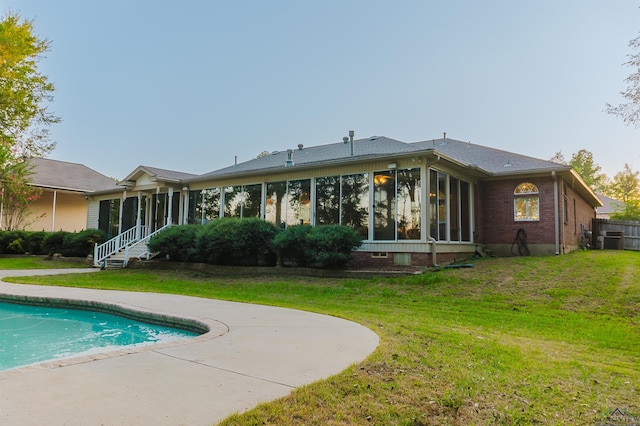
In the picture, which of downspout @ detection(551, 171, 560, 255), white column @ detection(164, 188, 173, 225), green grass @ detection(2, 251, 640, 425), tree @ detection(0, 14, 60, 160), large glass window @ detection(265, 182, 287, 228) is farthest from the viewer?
white column @ detection(164, 188, 173, 225)

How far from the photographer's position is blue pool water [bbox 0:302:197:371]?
17.9 feet

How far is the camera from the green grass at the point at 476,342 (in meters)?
2.68

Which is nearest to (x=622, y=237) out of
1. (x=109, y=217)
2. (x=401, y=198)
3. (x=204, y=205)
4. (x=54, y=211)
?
(x=401, y=198)

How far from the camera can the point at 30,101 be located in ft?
55.8

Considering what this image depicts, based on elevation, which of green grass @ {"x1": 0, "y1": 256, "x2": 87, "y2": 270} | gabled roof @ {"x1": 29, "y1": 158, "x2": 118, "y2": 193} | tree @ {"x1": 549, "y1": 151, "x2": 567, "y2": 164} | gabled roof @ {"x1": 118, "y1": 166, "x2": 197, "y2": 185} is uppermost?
tree @ {"x1": 549, "y1": 151, "x2": 567, "y2": 164}

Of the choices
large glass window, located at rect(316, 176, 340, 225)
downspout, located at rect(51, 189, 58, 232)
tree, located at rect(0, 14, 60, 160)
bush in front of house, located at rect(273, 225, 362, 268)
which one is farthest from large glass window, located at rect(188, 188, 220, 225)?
downspout, located at rect(51, 189, 58, 232)

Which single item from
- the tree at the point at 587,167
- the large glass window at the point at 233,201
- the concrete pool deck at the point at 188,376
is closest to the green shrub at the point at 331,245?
the large glass window at the point at 233,201

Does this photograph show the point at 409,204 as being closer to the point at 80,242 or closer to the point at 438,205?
the point at 438,205

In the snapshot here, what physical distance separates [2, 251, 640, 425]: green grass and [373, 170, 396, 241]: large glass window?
204 cm

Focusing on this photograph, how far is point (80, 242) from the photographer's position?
17.1 m

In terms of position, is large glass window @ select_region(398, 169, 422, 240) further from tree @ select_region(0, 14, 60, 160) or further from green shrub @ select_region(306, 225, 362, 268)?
tree @ select_region(0, 14, 60, 160)

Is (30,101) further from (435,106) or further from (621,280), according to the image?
(621,280)

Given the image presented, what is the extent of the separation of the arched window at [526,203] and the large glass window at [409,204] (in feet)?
15.7

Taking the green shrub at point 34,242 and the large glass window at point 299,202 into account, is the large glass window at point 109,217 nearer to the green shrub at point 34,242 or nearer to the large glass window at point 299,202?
the green shrub at point 34,242
